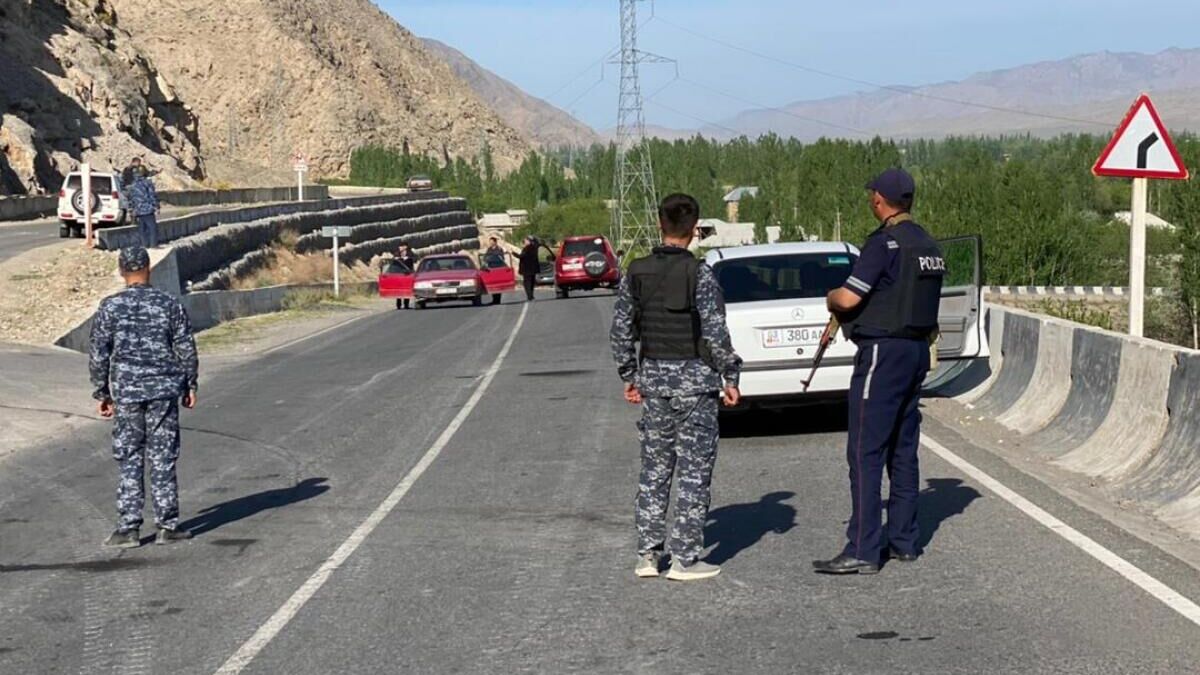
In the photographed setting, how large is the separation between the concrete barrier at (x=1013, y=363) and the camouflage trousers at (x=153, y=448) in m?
7.52

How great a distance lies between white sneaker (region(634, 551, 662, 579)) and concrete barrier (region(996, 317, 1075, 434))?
5.76 metres

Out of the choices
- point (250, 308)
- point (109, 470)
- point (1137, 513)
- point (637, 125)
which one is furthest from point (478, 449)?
point (637, 125)

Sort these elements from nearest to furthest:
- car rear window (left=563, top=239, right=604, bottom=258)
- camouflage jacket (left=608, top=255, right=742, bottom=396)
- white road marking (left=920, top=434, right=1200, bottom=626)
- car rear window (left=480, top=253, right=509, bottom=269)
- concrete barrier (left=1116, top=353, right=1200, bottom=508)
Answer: white road marking (left=920, top=434, right=1200, bottom=626)
camouflage jacket (left=608, top=255, right=742, bottom=396)
concrete barrier (left=1116, top=353, right=1200, bottom=508)
car rear window (left=480, top=253, right=509, bottom=269)
car rear window (left=563, top=239, right=604, bottom=258)

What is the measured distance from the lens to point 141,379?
10156 millimetres

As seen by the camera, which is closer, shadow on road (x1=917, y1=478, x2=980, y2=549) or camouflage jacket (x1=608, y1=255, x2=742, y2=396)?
camouflage jacket (x1=608, y1=255, x2=742, y2=396)

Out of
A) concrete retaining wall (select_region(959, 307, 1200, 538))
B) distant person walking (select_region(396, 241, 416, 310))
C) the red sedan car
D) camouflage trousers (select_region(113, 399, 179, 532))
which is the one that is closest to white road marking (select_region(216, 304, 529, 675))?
camouflage trousers (select_region(113, 399, 179, 532))

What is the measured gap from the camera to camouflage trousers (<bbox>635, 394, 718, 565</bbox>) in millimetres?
8344

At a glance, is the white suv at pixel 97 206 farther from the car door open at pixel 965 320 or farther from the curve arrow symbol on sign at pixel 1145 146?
the curve arrow symbol on sign at pixel 1145 146

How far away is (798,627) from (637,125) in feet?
258

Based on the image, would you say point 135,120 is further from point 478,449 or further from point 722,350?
point 722,350

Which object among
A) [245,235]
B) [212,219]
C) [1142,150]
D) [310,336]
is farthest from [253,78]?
[1142,150]

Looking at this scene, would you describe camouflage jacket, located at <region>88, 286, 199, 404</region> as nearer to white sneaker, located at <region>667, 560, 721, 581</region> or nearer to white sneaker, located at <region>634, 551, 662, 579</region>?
white sneaker, located at <region>634, 551, 662, 579</region>

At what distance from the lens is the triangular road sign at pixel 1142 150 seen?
1257cm

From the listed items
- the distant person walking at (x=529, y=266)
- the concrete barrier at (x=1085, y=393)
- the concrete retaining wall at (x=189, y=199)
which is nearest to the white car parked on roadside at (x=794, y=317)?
the concrete barrier at (x=1085, y=393)
